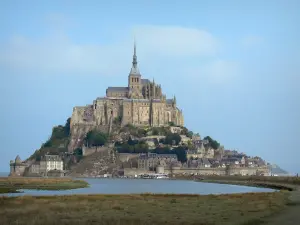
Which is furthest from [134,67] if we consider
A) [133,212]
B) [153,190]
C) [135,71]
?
[133,212]

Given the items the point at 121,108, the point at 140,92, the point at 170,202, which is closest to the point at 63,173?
the point at 121,108

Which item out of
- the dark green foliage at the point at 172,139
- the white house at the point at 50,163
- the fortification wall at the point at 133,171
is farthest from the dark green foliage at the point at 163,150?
the white house at the point at 50,163

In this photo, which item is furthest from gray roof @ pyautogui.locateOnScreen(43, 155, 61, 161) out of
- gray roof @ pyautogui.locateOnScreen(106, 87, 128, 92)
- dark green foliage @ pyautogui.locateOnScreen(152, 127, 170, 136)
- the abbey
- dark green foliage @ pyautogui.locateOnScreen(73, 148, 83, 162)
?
gray roof @ pyautogui.locateOnScreen(106, 87, 128, 92)

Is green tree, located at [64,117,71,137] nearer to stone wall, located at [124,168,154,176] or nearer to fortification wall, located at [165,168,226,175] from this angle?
stone wall, located at [124,168,154,176]

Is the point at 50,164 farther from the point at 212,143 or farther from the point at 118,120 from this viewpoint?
the point at 212,143

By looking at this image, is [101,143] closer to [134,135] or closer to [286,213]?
[134,135]

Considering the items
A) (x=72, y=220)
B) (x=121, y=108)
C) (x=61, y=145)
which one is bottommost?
(x=72, y=220)
